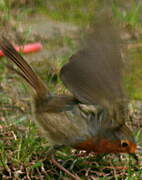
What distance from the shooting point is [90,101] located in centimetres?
459

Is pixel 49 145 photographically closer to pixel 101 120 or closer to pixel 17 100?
pixel 101 120

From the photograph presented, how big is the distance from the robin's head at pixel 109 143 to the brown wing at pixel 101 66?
0.29 m

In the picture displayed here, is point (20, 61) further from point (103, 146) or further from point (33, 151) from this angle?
point (103, 146)

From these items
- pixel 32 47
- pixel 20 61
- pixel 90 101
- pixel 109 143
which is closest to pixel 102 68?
pixel 90 101

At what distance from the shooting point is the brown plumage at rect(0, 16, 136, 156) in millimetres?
4312

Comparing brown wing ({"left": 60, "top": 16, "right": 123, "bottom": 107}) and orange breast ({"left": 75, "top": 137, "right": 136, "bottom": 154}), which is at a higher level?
brown wing ({"left": 60, "top": 16, "right": 123, "bottom": 107})

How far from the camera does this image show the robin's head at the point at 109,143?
461cm

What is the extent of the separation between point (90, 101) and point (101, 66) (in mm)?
390

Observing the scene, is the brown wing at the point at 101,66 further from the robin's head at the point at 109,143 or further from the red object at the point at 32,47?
the red object at the point at 32,47

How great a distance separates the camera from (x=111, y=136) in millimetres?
4645

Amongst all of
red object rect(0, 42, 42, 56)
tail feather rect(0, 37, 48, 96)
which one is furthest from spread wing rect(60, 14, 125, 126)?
red object rect(0, 42, 42, 56)

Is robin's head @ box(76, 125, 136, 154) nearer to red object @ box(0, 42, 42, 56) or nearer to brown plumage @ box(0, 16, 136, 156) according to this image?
brown plumage @ box(0, 16, 136, 156)

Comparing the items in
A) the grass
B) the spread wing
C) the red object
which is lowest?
the grass

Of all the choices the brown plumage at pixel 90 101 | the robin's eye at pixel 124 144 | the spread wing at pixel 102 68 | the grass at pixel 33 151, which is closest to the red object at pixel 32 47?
the grass at pixel 33 151
